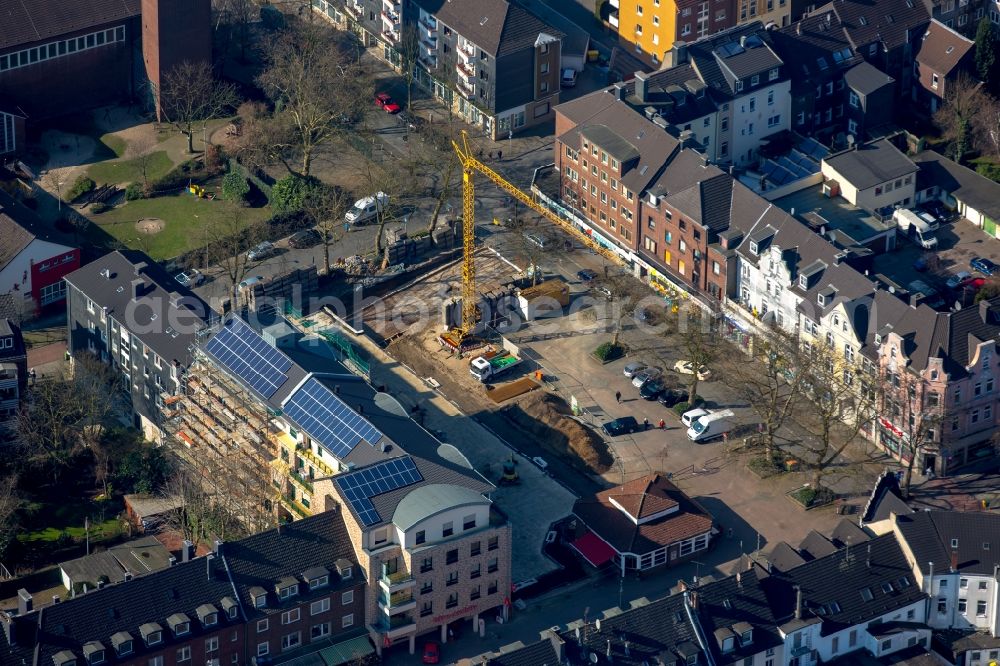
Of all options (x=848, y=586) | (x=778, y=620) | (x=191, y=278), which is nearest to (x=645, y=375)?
(x=848, y=586)

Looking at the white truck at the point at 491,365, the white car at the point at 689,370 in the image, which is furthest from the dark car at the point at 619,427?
the white truck at the point at 491,365

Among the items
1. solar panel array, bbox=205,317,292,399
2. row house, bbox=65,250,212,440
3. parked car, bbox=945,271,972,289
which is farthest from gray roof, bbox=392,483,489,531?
parked car, bbox=945,271,972,289

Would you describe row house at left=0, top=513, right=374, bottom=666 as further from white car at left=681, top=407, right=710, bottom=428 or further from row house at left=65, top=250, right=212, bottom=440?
white car at left=681, top=407, right=710, bottom=428

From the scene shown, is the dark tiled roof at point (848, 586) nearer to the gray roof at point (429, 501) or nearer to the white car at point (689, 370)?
the gray roof at point (429, 501)

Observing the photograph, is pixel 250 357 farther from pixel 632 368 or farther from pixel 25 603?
pixel 632 368

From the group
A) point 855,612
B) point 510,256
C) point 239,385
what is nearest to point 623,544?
point 855,612

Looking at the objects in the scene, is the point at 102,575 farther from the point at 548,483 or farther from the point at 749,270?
the point at 749,270
